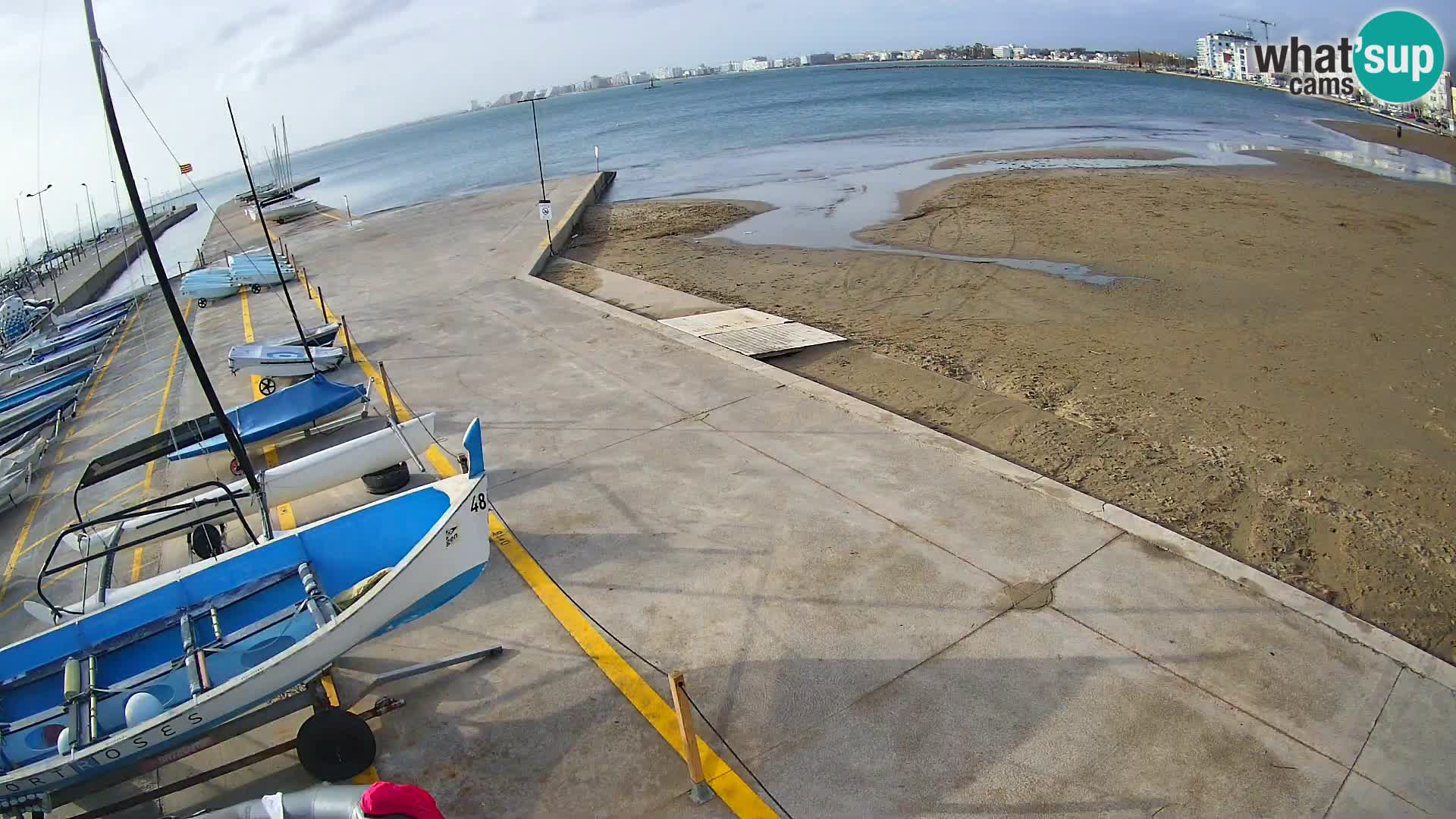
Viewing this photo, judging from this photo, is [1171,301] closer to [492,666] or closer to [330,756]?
[492,666]

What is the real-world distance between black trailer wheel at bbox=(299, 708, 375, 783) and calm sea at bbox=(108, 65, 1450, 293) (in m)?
37.0

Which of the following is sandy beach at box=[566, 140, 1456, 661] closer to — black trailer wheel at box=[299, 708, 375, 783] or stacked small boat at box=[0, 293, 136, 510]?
black trailer wheel at box=[299, 708, 375, 783]

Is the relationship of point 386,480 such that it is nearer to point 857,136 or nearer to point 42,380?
point 42,380

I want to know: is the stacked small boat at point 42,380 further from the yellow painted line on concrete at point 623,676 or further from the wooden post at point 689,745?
the wooden post at point 689,745

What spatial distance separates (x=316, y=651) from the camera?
5.60m

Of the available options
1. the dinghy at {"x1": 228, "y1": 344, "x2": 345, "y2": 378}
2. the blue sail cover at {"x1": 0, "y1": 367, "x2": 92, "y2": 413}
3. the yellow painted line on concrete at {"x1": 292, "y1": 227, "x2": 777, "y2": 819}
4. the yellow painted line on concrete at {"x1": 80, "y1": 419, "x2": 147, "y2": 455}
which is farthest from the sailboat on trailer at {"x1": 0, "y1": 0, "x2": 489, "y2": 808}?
the blue sail cover at {"x1": 0, "y1": 367, "x2": 92, "y2": 413}

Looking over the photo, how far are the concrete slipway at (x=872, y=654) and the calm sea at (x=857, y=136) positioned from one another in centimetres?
3284

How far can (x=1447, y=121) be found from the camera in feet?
191

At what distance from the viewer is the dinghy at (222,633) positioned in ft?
17.3

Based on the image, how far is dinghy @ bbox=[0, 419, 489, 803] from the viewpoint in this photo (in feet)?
17.3

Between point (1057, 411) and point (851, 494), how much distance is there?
13.3 ft

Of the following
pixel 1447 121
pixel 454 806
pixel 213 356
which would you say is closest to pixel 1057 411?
pixel 454 806

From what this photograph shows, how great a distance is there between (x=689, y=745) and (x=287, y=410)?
9.26 meters

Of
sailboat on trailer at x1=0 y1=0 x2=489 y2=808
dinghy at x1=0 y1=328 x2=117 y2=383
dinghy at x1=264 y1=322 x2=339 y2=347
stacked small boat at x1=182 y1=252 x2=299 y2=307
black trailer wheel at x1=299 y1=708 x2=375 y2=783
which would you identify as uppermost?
stacked small boat at x1=182 y1=252 x2=299 y2=307
